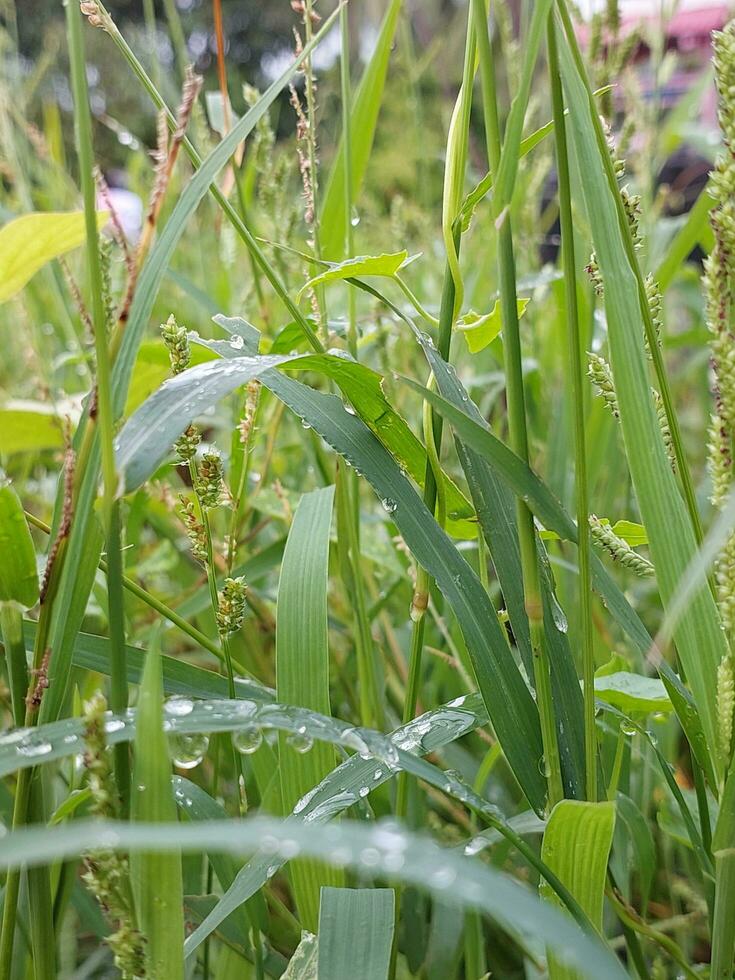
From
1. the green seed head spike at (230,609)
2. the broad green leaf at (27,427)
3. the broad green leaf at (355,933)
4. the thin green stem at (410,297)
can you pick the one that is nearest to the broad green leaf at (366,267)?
the thin green stem at (410,297)

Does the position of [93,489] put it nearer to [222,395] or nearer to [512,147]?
[222,395]

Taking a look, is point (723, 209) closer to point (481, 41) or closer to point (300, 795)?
point (481, 41)

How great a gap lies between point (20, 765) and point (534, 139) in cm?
29

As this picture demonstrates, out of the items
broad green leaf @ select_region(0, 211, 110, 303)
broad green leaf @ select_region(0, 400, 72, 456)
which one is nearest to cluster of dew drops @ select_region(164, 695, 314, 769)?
broad green leaf @ select_region(0, 211, 110, 303)

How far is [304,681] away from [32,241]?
24 centimetres

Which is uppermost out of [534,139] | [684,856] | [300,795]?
[534,139]

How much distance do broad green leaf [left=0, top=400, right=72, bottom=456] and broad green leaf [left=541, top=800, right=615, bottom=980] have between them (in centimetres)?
50

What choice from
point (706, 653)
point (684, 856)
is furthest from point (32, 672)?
point (684, 856)

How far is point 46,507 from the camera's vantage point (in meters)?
0.89

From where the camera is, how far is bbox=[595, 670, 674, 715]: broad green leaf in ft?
1.23

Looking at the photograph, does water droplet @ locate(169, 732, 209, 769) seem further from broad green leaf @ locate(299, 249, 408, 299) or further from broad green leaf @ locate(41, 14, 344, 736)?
broad green leaf @ locate(299, 249, 408, 299)

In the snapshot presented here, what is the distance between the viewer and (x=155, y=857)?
269 mm

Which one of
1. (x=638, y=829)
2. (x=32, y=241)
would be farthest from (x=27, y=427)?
(x=638, y=829)

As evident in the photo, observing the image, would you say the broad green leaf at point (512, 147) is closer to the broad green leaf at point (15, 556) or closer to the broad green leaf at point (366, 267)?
the broad green leaf at point (366, 267)
